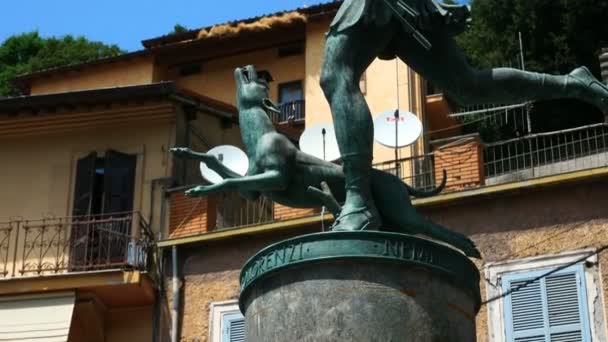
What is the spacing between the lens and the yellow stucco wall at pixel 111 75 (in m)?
27.3

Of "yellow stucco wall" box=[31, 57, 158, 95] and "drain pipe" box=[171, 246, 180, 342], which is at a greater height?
"yellow stucco wall" box=[31, 57, 158, 95]

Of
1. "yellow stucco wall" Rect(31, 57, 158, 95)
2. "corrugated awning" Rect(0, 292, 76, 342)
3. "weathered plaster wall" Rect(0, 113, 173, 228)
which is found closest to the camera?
"corrugated awning" Rect(0, 292, 76, 342)

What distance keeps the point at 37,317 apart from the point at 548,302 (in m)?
8.04

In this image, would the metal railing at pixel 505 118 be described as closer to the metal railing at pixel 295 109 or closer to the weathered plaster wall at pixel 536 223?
the metal railing at pixel 295 109

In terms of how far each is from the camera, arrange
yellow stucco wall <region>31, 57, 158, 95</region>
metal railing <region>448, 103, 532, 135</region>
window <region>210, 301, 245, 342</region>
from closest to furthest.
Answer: window <region>210, 301, 245, 342</region> → metal railing <region>448, 103, 532, 135</region> → yellow stucco wall <region>31, 57, 158, 95</region>

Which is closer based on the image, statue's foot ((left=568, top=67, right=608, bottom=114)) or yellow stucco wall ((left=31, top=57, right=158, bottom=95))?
statue's foot ((left=568, top=67, right=608, bottom=114))

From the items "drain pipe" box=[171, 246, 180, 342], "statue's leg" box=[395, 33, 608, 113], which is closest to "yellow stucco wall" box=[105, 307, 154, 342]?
"drain pipe" box=[171, 246, 180, 342]

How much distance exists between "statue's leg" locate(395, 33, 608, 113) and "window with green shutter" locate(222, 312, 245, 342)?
12014 mm

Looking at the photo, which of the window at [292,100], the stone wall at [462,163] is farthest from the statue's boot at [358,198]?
the window at [292,100]

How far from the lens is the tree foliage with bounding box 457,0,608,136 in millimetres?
28089

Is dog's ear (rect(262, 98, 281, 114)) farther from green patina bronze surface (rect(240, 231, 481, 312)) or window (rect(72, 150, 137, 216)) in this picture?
window (rect(72, 150, 137, 216))

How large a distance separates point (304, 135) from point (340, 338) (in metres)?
12.7

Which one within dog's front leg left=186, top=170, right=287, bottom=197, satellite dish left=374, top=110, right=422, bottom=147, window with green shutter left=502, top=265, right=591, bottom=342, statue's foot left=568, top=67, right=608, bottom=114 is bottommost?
dog's front leg left=186, top=170, right=287, bottom=197

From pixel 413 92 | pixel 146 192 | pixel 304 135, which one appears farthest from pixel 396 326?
pixel 413 92
